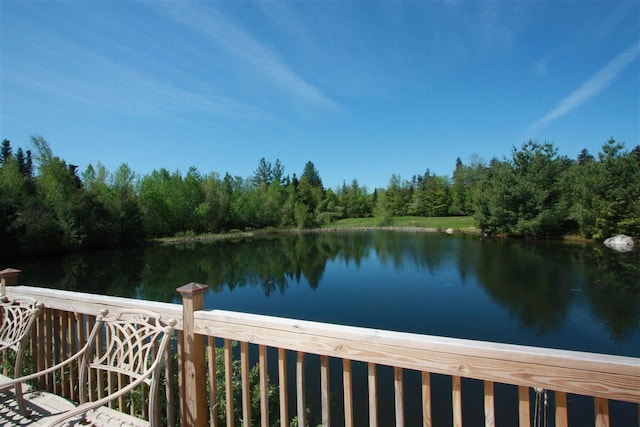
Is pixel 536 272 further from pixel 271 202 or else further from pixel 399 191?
pixel 399 191

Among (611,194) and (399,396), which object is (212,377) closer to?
(399,396)

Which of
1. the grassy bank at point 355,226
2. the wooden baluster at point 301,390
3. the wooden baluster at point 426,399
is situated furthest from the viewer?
the grassy bank at point 355,226

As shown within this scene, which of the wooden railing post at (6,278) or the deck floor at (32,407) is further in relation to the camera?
the wooden railing post at (6,278)

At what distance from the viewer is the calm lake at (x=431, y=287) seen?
819 centimetres

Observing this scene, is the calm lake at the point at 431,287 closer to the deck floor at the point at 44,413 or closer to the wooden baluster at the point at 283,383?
the wooden baluster at the point at 283,383

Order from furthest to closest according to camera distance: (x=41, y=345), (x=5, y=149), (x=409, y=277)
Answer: (x=5, y=149) → (x=409, y=277) → (x=41, y=345)

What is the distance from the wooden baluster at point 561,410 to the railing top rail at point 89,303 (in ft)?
6.28

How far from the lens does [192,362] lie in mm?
1942

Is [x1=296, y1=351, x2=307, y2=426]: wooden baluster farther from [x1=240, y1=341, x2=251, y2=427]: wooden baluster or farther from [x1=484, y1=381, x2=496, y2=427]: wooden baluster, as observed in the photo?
[x1=484, y1=381, x2=496, y2=427]: wooden baluster

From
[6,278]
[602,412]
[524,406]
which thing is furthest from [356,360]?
[6,278]

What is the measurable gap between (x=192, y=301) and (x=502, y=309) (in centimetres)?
1033

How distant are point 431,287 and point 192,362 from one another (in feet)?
38.9

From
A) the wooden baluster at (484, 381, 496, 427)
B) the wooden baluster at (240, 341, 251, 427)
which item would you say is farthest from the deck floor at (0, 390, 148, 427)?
the wooden baluster at (484, 381, 496, 427)

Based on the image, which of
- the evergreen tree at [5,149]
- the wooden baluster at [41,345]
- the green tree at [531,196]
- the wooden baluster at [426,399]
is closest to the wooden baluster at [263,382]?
the wooden baluster at [426,399]
